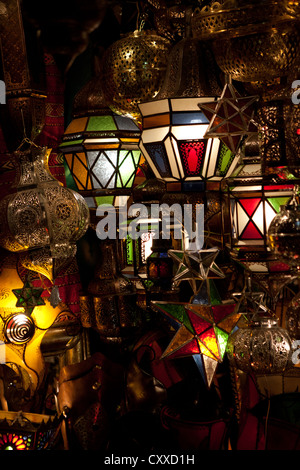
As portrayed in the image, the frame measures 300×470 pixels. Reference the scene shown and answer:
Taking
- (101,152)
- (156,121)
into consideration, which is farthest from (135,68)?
(101,152)

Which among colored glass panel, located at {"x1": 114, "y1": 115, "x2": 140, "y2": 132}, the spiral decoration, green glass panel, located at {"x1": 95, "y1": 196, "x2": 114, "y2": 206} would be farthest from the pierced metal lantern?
the spiral decoration

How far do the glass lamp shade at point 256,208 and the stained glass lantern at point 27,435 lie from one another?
119cm

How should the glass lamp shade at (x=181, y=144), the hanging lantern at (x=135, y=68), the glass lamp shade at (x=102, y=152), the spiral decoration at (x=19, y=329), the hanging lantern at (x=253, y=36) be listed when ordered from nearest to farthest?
the hanging lantern at (x=253, y=36) < the glass lamp shade at (x=181, y=144) < the hanging lantern at (x=135, y=68) < the glass lamp shade at (x=102, y=152) < the spiral decoration at (x=19, y=329)

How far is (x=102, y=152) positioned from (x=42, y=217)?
17.5 inches

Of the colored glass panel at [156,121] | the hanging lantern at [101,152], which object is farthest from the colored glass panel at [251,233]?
the hanging lantern at [101,152]

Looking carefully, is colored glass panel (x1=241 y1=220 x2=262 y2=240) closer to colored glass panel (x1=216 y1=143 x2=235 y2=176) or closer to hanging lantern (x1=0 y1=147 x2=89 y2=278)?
colored glass panel (x1=216 y1=143 x2=235 y2=176)

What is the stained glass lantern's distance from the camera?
240 centimetres

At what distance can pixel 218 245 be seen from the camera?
195 cm

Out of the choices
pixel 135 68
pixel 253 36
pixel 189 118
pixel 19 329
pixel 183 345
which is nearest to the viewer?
pixel 253 36

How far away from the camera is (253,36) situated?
4.52ft

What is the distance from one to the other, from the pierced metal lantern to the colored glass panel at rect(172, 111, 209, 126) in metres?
0.61

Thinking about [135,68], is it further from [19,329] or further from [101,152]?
[19,329]

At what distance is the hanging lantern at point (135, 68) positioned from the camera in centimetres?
184

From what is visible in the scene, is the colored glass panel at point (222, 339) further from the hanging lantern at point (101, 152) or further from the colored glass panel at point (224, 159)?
the hanging lantern at point (101, 152)
